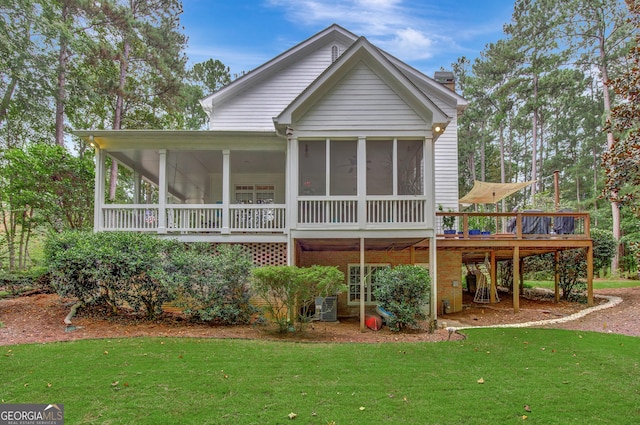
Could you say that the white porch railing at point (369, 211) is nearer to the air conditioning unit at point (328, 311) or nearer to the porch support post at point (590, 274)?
the air conditioning unit at point (328, 311)

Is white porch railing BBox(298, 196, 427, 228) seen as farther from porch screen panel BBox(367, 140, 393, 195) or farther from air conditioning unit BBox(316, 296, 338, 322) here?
air conditioning unit BBox(316, 296, 338, 322)

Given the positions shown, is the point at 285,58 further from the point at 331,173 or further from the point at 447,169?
the point at 447,169

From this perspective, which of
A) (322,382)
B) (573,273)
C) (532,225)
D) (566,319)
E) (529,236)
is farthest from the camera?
(573,273)

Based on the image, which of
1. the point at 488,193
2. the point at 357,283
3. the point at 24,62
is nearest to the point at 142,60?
the point at 24,62

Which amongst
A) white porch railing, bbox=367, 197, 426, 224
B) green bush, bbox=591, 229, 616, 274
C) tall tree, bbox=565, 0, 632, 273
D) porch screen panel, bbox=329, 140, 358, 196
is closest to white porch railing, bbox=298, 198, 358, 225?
white porch railing, bbox=367, 197, 426, 224

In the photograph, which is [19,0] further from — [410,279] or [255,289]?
[410,279]

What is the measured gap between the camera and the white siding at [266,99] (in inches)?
595

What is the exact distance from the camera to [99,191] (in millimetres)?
11219

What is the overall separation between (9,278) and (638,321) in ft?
59.2

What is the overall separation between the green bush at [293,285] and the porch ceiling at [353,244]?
99.2 inches

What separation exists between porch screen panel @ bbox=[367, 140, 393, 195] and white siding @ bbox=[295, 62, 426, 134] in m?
0.64

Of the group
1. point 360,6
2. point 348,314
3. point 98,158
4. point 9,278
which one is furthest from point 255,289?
point 360,6

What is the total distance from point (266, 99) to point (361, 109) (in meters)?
5.95

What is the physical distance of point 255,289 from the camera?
8695mm
